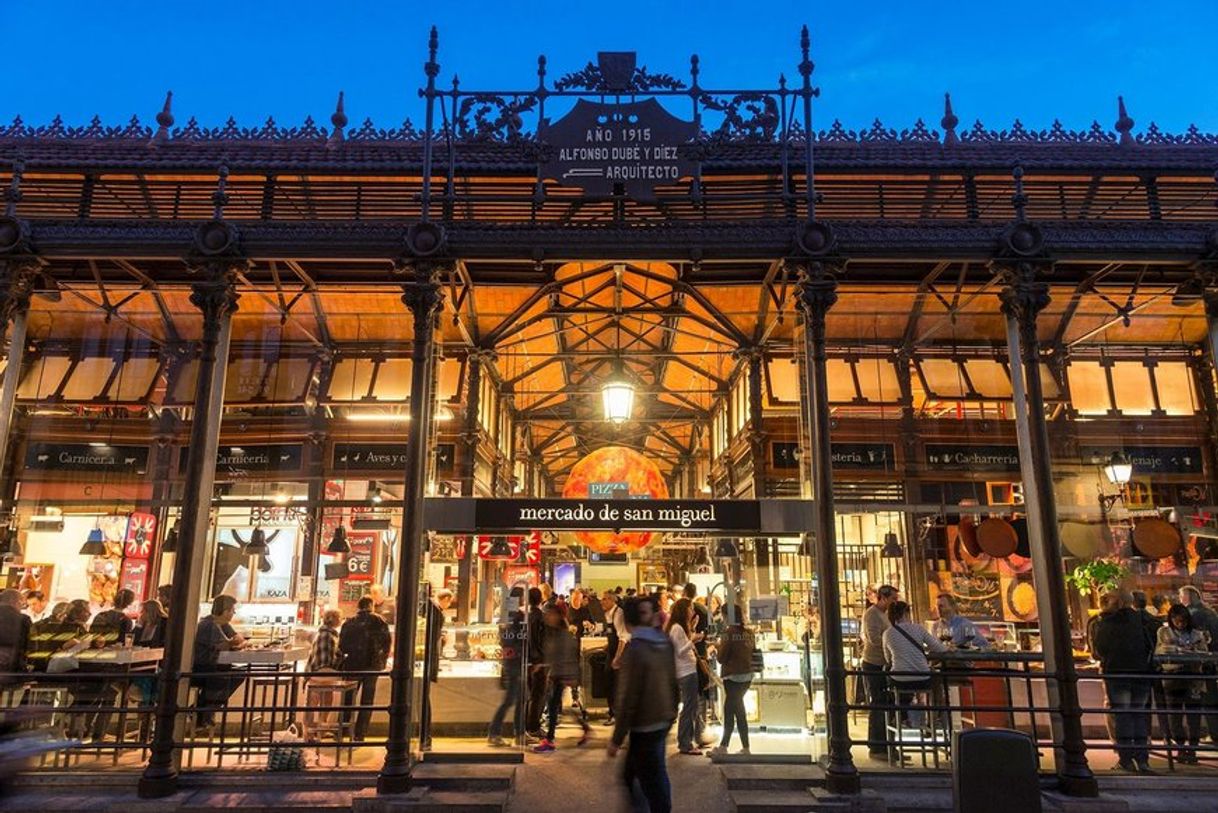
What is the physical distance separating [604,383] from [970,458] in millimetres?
6653

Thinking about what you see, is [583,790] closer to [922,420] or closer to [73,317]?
[922,420]

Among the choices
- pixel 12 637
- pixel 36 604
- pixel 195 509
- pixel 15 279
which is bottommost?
pixel 12 637

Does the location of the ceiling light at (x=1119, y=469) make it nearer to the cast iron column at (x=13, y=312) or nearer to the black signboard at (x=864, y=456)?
the black signboard at (x=864, y=456)

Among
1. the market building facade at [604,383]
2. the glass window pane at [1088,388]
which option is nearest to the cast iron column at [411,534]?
the market building facade at [604,383]

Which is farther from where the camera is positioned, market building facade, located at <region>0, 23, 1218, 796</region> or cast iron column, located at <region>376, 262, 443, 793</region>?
market building facade, located at <region>0, 23, 1218, 796</region>

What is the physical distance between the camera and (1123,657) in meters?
9.34

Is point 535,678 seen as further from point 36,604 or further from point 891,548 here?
point 36,604

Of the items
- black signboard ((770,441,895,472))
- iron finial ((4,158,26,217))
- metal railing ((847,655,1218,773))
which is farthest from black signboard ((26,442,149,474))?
metal railing ((847,655,1218,773))

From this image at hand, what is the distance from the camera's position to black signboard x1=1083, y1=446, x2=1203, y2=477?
13836 mm

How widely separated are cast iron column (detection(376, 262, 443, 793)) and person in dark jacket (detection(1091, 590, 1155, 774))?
7930mm

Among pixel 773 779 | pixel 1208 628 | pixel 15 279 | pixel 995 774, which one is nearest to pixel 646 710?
pixel 995 774

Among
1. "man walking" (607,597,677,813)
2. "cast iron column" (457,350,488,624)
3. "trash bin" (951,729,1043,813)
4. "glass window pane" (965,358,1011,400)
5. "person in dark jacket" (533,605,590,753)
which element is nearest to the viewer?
"trash bin" (951,729,1043,813)

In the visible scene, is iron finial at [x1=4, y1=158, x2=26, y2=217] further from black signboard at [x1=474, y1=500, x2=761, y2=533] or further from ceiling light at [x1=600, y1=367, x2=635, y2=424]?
ceiling light at [x1=600, y1=367, x2=635, y2=424]

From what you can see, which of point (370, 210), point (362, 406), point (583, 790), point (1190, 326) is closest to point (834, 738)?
point (583, 790)
